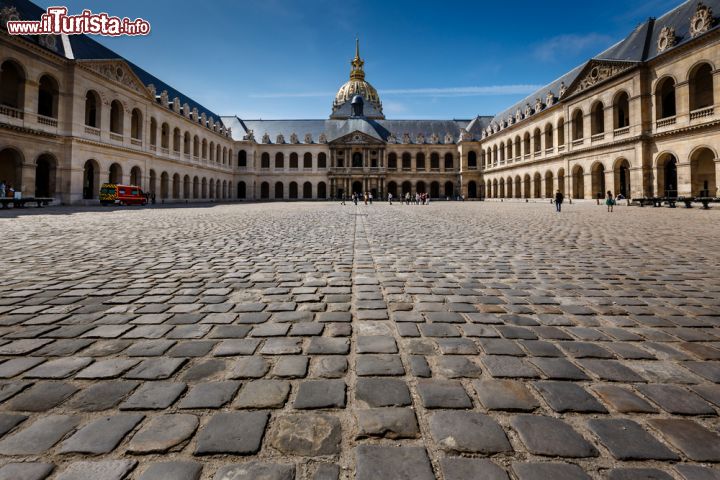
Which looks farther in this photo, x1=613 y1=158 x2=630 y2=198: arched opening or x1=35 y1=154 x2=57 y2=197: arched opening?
x1=613 y1=158 x2=630 y2=198: arched opening

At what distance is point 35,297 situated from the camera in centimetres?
395

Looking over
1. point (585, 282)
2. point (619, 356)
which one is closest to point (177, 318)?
point (619, 356)

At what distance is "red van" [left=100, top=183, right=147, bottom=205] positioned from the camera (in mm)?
28234

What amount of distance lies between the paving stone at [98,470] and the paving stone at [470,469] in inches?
52.4

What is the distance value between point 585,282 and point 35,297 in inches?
258

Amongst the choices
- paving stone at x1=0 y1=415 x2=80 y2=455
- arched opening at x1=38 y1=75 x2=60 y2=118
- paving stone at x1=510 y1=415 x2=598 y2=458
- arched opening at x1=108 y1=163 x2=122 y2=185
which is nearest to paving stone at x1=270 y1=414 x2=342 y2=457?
paving stone at x1=510 y1=415 x2=598 y2=458

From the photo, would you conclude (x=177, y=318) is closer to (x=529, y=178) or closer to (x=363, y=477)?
(x=363, y=477)

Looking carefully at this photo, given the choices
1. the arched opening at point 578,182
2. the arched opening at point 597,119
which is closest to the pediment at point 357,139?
the arched opening at point 578,182

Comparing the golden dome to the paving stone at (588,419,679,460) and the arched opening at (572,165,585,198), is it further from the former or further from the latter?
the paving stone at (588,419,679,460)

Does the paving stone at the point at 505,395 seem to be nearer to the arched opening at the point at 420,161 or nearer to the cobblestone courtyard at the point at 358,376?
the cobblestone courtyard at the point at 358,376

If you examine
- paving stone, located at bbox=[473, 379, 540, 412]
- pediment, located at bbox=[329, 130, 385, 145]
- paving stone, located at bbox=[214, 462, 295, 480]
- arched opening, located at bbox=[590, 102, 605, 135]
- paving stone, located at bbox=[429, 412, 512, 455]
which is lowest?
paving stone, located at bbox=[214, 462, 295, 480]

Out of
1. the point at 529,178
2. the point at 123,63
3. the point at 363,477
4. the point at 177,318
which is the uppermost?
the point at 123,63

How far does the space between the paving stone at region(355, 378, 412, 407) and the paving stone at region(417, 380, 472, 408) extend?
0.32 ft

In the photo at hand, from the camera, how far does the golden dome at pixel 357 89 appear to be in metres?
86.9
